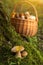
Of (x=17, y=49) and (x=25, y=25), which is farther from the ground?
(x=25, y=25)

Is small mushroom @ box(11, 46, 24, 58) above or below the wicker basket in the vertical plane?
below

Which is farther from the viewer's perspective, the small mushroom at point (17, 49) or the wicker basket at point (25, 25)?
the wicker basket at point (25, 25)

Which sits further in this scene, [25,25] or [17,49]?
[25,25]

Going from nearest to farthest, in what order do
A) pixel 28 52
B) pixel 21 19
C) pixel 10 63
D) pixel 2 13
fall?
pixel 10 63, pixel 28 52, pixel 21 19, pixel 2 13

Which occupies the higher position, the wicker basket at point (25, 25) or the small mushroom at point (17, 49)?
the wicker basket at point (25, 25)

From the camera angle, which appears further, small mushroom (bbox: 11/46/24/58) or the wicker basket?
the wicker basket

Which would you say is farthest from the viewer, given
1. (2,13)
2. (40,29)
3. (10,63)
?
(40,29)

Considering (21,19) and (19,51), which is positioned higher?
(21,19)

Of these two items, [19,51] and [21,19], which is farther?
[21,19]

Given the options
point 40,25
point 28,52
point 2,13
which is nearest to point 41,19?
point 40,25

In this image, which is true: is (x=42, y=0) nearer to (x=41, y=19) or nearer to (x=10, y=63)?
(x=41, y=19)
